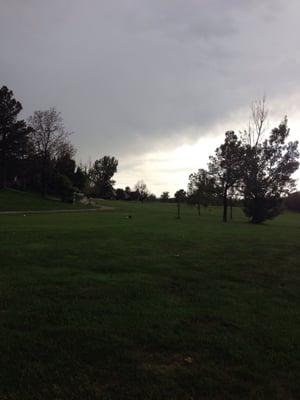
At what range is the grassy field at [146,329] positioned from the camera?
3740 millimetres

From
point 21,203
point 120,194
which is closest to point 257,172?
point 21,203

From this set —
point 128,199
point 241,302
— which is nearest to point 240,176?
point 241,302

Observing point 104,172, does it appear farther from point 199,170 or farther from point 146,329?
point 146,329

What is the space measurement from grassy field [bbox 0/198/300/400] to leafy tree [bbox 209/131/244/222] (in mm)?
33597

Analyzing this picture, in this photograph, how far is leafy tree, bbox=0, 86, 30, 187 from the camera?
200ft

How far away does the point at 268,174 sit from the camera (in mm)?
41125

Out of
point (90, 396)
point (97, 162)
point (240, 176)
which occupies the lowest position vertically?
point (90, 396)

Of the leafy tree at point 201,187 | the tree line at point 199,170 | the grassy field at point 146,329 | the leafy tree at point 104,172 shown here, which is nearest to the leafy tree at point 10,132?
the tree line at point 199,170

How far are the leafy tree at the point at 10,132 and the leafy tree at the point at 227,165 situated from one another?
3057 cm

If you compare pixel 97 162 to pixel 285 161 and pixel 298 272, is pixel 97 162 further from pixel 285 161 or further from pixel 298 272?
pixel 298 272

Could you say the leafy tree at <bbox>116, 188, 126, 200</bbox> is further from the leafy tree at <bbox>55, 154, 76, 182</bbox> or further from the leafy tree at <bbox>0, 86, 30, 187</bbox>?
the leafy tree at <bbox>0, 86, 30, 187</bbox>

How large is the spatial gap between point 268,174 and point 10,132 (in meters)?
37.4

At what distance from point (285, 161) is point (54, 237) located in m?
32.2

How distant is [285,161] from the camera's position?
1619 inches
